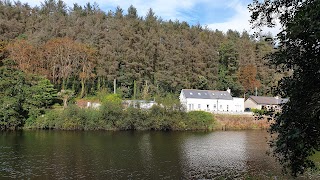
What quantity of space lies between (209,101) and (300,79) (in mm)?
54797

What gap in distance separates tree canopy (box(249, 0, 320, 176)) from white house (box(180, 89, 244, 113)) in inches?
2027

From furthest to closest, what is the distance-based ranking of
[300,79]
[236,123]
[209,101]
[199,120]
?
[209,101]
[236,123]
[199,120]
[300,79]

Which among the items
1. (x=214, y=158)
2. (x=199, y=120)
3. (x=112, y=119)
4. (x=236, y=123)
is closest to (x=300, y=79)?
(x=214, y=158)

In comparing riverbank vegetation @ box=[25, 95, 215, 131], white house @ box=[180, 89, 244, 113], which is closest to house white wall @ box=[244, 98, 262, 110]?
white house @ box=[180, 89, 244, 113]

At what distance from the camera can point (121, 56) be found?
64.0m

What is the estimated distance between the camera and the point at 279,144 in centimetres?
725

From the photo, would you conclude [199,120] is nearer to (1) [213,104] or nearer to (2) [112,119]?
(1) [213,104]

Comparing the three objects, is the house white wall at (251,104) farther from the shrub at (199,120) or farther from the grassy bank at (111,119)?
the grassy bank at (111,119)

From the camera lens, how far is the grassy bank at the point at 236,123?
175 ft

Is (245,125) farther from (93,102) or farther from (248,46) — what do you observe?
(248,46)

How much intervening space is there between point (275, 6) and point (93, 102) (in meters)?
50.5

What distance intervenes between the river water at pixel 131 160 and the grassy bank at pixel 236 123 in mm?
16877

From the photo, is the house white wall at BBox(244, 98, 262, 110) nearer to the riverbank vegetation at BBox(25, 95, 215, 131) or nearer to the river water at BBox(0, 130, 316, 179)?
the riverbank vegetation at BBox(25, 95, 215, 131)

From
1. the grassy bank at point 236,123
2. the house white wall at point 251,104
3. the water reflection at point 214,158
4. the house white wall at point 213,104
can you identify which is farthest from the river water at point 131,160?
the house white wall at point 251,104
